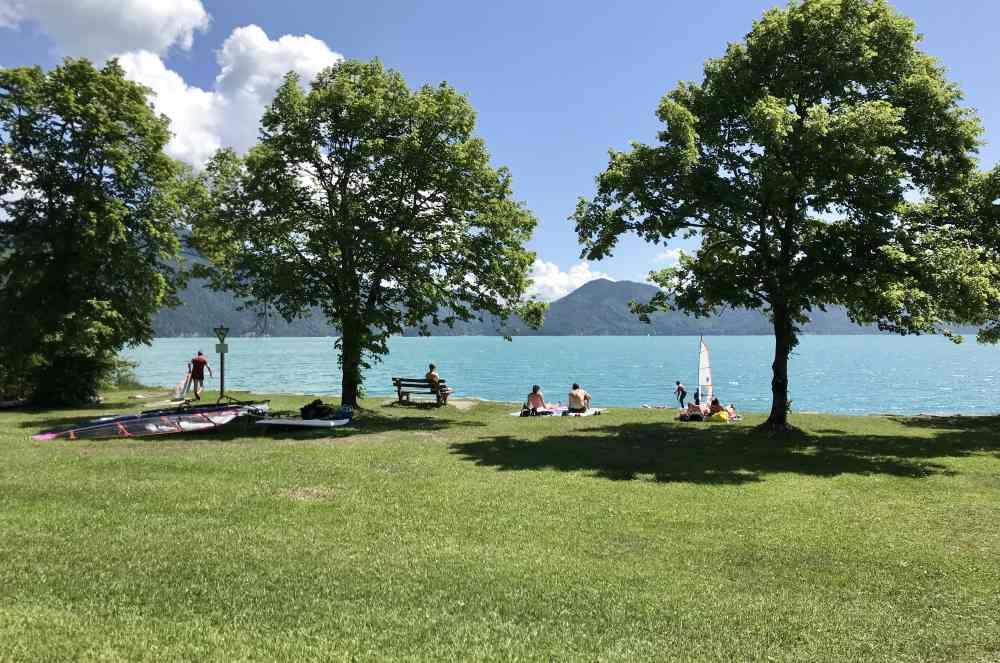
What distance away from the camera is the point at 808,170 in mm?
18641

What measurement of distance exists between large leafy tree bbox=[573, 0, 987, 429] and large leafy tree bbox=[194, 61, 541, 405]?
599cm

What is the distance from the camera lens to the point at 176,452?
51.8 ft

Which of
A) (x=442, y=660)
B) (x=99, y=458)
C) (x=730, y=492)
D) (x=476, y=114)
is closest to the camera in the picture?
(x=442, y=660)

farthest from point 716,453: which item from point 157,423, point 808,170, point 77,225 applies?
point 77,225

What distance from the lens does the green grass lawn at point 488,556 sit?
6.25 m

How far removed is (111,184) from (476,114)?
17127mm

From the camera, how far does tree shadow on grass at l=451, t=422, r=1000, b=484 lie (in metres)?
14.8

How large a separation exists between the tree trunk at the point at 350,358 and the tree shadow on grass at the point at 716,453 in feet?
25.8

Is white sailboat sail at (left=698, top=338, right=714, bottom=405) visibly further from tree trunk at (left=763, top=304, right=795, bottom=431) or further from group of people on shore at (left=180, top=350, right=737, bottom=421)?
tree trunk at (left=763, top=304, right=795, bottom=431)

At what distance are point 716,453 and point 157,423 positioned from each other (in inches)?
676

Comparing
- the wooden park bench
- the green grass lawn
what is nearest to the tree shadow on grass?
the green grass lawn

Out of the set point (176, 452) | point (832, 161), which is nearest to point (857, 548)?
point (832, 161)

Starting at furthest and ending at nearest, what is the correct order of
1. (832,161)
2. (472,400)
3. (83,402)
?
(472,400) → (83,402) → (832,161)

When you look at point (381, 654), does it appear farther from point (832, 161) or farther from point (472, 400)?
point (472, 400)
